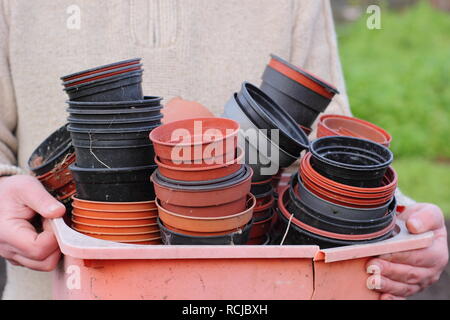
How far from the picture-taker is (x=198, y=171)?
1.32 meters

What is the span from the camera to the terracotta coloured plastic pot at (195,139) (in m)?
1.30

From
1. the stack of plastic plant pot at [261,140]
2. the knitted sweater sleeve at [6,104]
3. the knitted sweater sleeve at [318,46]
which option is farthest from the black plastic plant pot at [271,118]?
the knitted sweater sleeve at [6,104]

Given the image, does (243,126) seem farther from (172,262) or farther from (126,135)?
(172,262)

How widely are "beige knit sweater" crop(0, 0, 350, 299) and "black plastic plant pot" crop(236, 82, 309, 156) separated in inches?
16.9

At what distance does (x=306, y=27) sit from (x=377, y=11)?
11.8 inches

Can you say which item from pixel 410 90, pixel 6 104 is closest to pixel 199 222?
pixel 6 104

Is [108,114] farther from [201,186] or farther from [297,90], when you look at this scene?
[297,90]

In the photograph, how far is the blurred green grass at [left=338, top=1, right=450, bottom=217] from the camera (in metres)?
4.88

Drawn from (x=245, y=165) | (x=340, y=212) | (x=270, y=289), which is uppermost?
(x=245, y=165)

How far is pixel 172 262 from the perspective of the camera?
4.06 feet

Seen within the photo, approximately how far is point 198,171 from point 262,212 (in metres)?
0.35

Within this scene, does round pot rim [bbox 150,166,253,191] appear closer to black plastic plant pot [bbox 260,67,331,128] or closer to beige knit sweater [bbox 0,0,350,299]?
black plastic plant pot [bbox 260,67,331,128]

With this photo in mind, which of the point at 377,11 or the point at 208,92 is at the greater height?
the point at 377,11

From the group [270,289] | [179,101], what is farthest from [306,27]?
[270,289]
